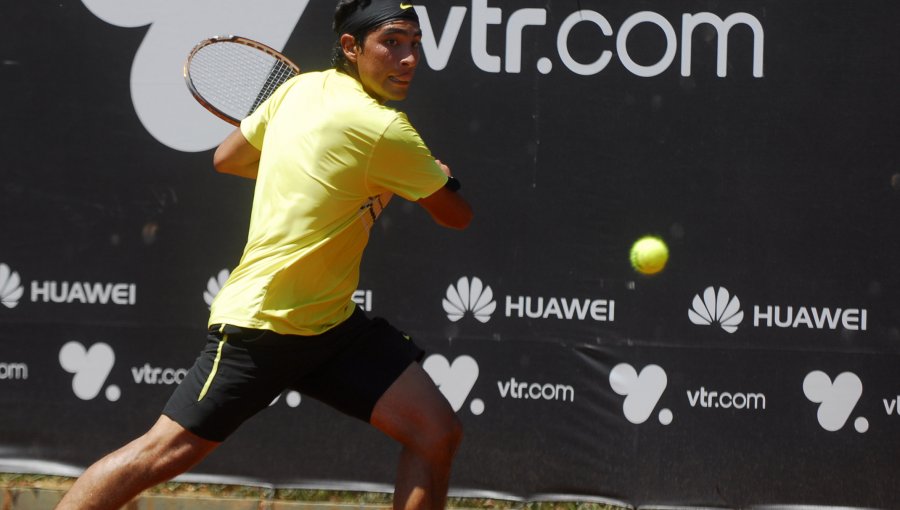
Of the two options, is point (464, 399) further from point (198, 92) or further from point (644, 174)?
point (198, 92)

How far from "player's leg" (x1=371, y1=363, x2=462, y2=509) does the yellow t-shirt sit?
0.91ft

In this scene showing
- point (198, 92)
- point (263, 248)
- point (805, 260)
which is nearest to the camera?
point (263, 248)

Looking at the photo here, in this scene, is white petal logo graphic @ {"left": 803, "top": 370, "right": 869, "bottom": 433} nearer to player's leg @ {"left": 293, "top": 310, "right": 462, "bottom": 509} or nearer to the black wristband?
player's leg @ {"left": 293, "top": 310, "right": 462, "bottom": 509}

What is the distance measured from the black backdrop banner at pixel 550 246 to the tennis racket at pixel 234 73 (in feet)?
2.08

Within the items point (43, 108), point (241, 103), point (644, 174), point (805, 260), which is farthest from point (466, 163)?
point (43, 108)

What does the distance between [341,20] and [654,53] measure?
1.51m

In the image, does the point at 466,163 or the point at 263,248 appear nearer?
the point at 263,248

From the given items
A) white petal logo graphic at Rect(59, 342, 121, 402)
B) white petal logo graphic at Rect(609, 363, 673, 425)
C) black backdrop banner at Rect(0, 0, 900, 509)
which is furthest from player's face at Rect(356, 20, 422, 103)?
white petal logo graphic at Rect(59, 342, 121, 402)

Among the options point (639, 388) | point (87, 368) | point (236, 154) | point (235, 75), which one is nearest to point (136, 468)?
point (236, 154)

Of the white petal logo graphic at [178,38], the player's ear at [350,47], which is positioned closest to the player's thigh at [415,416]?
the player's ear at [350,47]

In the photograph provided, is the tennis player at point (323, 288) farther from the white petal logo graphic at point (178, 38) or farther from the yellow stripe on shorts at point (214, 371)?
the white petal logo graphic at point (178, 38)

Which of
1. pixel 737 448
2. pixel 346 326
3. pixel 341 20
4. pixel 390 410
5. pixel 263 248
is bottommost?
pixel 737 448

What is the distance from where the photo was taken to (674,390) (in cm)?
406

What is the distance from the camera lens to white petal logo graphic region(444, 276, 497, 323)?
407cm
